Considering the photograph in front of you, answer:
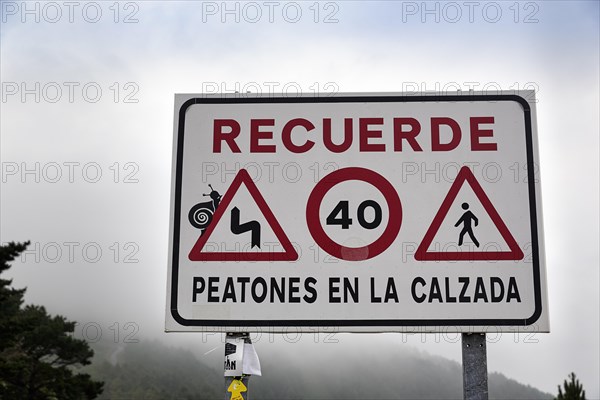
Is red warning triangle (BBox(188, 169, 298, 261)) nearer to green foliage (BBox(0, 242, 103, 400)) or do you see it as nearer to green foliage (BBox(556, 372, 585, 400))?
green foliage (BBox(556, 372, 585, 400))

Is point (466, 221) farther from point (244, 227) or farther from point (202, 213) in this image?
point (202, 213)

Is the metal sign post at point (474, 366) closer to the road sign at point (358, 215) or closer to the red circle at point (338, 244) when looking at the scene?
the road sign at point (358, 215)

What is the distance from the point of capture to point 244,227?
4770mm

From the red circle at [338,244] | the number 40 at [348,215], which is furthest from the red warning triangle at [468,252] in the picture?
the number 40 at [348,215]

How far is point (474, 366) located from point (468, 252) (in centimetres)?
76

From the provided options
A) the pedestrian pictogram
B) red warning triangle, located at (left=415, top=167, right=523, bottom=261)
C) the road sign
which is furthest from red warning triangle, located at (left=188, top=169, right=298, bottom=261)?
the pedestrian pictogram

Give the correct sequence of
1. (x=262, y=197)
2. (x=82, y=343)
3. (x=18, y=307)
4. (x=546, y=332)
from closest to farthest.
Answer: (x=546, y=332) < (x=262, y=197) < (x=82, y=343) < (x=18, y=307)

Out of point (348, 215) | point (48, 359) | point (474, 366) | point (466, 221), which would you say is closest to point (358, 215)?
point (348, 215)

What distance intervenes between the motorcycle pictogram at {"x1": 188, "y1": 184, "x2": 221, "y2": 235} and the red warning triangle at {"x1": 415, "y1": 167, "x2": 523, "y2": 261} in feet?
4.75

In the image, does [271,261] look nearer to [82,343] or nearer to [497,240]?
[497,240]

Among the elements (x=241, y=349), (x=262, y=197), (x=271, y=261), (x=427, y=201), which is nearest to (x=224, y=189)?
(x=262, y=197)

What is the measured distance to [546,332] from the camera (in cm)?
450

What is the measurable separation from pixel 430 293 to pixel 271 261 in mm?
1100

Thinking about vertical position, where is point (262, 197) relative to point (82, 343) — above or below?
above
